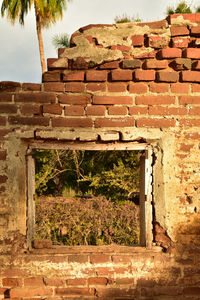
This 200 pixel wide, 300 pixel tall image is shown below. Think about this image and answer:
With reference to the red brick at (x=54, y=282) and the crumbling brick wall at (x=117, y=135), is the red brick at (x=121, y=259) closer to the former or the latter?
the crumbling brick wall at (x=117, y=135)

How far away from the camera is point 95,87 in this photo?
87.4 inches

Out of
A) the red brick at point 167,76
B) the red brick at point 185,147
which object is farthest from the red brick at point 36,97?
the red brick at point 185,147

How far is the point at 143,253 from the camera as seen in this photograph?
2135 millimetres

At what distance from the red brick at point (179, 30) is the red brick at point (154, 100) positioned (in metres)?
0.55

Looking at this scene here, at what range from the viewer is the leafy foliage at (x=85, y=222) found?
5.25 meters

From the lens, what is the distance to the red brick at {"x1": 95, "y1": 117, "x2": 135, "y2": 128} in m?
2.18

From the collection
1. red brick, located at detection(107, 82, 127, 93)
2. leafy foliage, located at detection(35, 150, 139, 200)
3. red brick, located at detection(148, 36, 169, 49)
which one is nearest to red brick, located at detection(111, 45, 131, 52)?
red brick, located at detection(148, 36, 169, 49)

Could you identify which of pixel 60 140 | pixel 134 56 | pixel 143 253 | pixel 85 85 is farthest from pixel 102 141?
pixel 143 253

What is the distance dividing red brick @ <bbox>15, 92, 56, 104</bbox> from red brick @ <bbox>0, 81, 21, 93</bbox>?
60 millimetres

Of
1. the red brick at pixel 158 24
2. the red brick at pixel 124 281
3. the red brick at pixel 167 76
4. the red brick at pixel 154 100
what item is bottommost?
the red brick at pixel 124 281

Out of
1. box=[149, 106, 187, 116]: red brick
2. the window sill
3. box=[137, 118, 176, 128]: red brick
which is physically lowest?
the window sill

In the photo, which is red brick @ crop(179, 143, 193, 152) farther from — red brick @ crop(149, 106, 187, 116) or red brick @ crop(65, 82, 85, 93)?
red brick @ crop(65, 82, 85, 93)

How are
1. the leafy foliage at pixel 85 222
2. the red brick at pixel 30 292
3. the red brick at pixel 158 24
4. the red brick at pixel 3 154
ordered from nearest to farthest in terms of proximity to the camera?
the red brick at pixel 30 292
the red brick at pixel 3 154
the red brick at pixel 158 24
the leafy foliage at pixel 85 222

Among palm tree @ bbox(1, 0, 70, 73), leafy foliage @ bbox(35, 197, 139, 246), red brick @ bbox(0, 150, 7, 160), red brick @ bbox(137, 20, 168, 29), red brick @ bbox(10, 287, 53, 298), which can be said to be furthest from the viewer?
palm tree @ bbox(1, 0, 70, 73)
